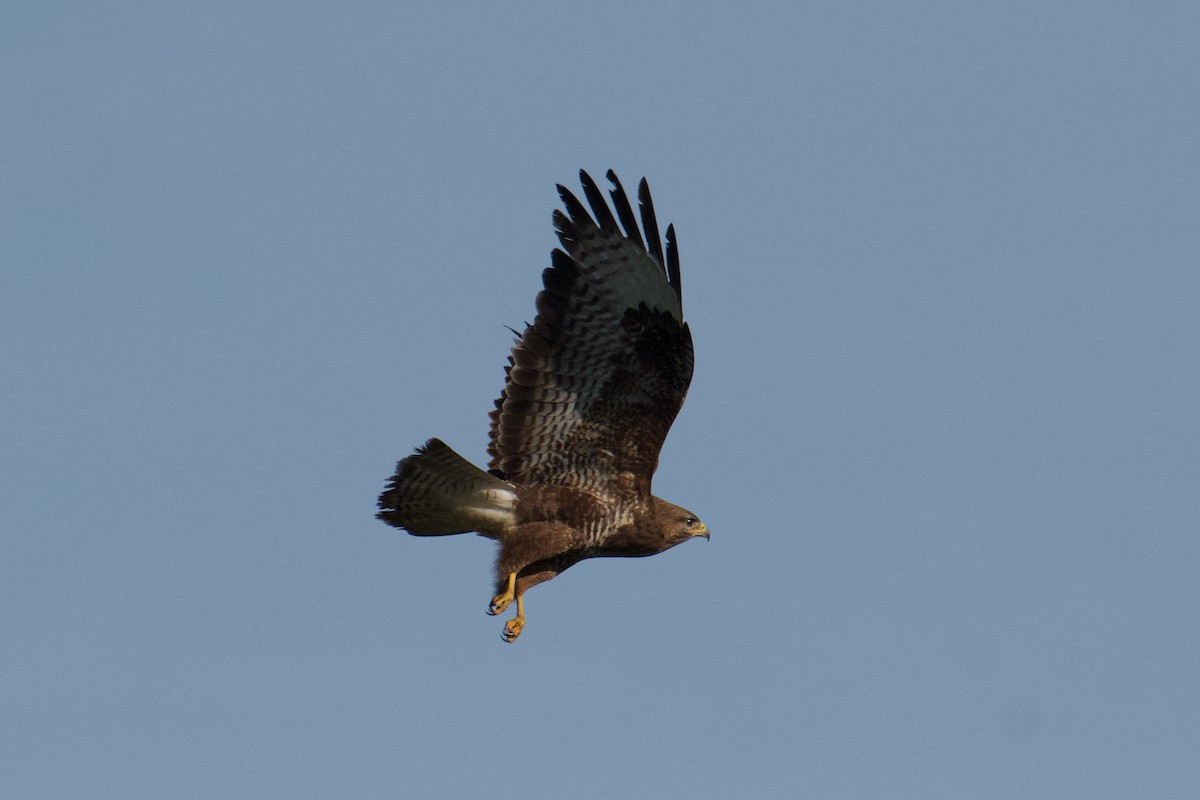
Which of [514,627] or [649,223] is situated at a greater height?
[649,223]

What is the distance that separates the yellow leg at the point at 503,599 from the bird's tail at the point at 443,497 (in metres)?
0.35

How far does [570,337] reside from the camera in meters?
13.2

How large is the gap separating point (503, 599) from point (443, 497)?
30.7 inches

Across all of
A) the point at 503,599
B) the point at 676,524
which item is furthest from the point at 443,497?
the point at 676,524

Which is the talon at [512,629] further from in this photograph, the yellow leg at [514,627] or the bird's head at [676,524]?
the bird's head at [676,524]

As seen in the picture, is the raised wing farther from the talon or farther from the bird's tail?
the talon

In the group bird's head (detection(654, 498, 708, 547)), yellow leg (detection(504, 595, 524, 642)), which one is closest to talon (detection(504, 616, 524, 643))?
yellow leg (detection(504, 595, 524, 642))

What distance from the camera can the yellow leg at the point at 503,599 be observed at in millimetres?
13133

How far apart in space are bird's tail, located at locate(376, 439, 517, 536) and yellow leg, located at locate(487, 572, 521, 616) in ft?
1.14

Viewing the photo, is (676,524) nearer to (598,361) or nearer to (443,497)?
(598,361)

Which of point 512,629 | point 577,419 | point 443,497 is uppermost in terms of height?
point 577,419

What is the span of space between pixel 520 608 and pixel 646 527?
106 cm

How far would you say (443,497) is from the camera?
42.8 feet

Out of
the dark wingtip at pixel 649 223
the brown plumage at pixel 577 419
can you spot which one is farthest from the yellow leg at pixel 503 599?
the dark wingtip at pixel 649 223
